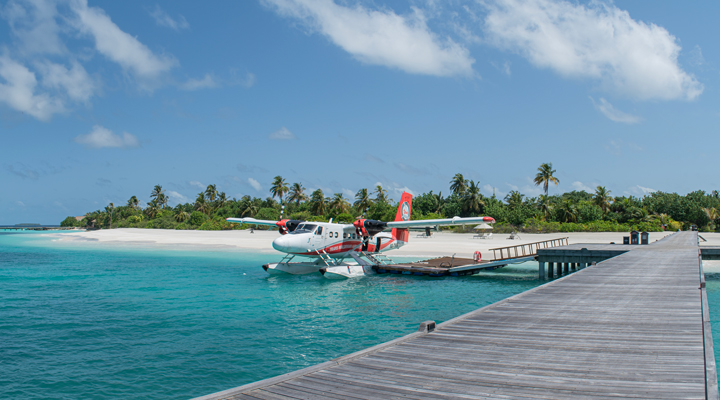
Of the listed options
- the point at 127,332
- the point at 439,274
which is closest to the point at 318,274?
the point at 439,274

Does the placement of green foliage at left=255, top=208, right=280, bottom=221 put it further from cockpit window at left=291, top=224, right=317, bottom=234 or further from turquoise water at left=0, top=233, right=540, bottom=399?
cockpit window at left=291, top=224, right=317, bottom=234

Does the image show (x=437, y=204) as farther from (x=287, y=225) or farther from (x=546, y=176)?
(x=287, y=225)

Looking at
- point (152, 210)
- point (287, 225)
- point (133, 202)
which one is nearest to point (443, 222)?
point (287, 225)

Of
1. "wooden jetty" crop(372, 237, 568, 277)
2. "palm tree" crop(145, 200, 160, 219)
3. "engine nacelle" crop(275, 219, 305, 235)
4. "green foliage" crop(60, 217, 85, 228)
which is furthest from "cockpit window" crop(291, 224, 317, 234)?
"green foliage" crop(60, 217, 85, 228)

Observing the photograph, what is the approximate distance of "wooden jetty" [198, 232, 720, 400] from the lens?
14.1 feet

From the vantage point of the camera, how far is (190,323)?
42.4ft

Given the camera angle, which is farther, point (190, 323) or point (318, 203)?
point (318, 203)

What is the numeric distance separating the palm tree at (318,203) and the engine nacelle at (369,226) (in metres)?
47.0

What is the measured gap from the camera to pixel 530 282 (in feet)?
73.0

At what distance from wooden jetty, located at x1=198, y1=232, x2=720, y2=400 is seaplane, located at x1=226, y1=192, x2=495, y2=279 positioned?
13311 mm

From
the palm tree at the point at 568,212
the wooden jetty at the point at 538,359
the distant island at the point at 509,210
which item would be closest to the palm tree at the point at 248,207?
the distant island at the point at 509,210

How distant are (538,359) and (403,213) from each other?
2219 centimetres

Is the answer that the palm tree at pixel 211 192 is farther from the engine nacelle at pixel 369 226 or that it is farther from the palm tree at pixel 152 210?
the engine nacelle at pixel 369 226

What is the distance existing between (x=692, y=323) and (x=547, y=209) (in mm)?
54518
